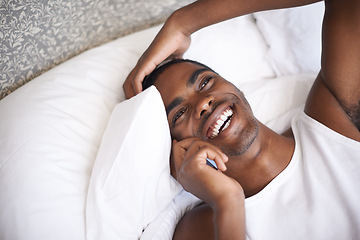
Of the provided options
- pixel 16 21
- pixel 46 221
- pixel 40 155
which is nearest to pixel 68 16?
pixel 16 21

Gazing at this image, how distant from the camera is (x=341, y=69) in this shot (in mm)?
1266

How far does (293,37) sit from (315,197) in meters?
0.85

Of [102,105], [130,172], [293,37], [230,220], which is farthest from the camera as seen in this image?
[293,37]

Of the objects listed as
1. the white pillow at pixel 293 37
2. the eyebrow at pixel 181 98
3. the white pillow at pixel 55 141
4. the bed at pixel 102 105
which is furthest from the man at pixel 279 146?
the white pillow at pixel 293 37

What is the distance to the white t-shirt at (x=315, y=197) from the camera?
1.24m

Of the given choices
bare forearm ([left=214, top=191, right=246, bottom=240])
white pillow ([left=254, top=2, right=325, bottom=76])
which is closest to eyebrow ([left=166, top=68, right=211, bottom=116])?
bare forearm ([left=214, top=191, right=246, bottom=240])

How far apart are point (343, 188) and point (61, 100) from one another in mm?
1118

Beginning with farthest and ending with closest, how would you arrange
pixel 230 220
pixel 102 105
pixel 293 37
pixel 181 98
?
1. pixel 293 37
2. pixel 102 105
3. pixel 181 98
4. pixel 230 220

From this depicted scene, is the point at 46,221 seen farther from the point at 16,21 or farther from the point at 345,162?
the point at 345,162

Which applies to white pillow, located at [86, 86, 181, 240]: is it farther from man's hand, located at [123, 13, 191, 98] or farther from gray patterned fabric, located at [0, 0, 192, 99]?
gray patterned fabric, located at [0, 0, 192, 99]

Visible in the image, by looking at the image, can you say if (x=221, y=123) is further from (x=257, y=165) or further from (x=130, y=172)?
(x=130, y=172)

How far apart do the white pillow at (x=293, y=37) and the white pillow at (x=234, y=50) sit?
5 centimetres

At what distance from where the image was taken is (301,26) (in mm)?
1750

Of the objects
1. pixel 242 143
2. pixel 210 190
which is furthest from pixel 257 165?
pixel 210 190
